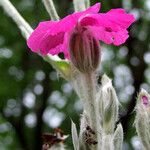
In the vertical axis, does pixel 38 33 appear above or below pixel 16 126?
above

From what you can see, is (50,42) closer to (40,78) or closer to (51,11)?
(51,11)

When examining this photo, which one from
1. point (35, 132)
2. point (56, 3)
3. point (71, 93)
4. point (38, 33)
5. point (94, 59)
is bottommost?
point (71, 93)

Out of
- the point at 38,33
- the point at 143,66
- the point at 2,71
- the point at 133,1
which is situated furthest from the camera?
the point at 2,71

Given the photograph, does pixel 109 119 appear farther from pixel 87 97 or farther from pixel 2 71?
pixel 2 71

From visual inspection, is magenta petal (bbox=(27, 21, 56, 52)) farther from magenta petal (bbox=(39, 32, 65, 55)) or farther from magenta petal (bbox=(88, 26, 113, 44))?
magenta petal (bbox=(88, 26, 113, 44))

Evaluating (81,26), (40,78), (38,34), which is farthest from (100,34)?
(40,78)

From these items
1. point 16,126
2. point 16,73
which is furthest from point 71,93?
point 16,126

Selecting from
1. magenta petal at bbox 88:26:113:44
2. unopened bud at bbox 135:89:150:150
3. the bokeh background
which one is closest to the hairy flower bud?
magenta petal at bbox 88:26:113:44
